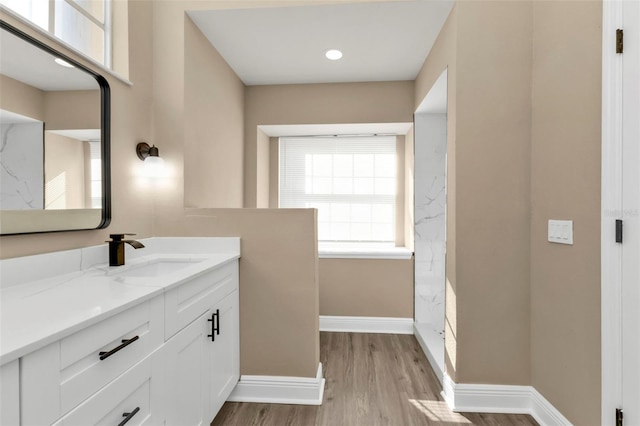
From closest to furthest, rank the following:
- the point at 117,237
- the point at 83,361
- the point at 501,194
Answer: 1. the point at 83,361
2. the point at 117,237
3. the point at 501,194

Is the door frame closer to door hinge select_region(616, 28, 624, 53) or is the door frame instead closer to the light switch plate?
door hinge select_region(616, 28, 624, 53)

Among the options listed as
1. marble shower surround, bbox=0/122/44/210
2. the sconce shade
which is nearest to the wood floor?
marble shower surround, bbox=0/122/44/210

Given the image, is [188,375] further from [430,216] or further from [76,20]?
[430,216]

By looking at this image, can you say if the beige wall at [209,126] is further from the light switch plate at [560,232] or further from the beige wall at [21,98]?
the light switch plate at [560,232]

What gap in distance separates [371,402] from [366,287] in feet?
4.19

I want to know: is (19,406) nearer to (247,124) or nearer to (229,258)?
(229,258)

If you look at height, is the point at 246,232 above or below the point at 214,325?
above

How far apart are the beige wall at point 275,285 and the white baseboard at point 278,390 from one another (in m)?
0.04

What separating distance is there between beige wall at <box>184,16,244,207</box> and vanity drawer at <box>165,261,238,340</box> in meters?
0.61

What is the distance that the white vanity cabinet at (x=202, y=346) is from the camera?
4.37 ft

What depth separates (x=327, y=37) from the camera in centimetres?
235

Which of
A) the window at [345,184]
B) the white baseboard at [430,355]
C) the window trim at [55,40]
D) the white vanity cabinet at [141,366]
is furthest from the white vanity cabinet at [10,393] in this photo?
the window at [345,184]

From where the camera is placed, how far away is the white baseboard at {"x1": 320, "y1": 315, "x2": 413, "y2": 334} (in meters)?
3.20

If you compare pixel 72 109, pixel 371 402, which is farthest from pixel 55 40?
pixel 371 402
